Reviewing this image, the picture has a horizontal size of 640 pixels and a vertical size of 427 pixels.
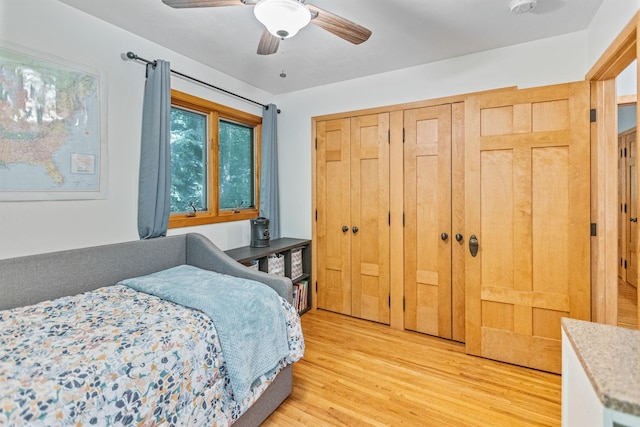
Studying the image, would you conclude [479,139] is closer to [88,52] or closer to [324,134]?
[324,134]

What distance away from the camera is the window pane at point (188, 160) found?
2799 mm

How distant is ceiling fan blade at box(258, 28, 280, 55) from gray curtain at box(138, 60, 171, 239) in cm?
92

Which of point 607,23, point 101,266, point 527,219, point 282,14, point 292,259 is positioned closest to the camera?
point 282,14

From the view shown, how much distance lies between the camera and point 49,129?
193 cm

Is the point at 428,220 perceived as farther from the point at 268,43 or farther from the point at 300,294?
the point at 268,43

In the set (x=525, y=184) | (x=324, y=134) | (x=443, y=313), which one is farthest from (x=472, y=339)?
(x=324, y=134)

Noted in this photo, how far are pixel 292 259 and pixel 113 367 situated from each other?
2.25 m

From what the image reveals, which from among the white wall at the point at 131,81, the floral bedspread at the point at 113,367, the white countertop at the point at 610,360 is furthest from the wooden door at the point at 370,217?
the white countertop at the point at 610,360

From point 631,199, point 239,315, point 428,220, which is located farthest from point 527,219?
point 631,199

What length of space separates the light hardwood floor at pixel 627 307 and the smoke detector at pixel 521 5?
8.59 ft

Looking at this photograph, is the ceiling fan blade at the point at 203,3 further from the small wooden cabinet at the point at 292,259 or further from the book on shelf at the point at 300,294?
the book on shelf at the point at 300,294

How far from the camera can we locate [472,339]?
A: 2.54 meters

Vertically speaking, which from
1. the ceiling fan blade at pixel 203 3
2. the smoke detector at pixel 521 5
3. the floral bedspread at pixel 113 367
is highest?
the smoke detector at pixel 521 5

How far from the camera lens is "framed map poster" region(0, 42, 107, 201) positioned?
1.78m
